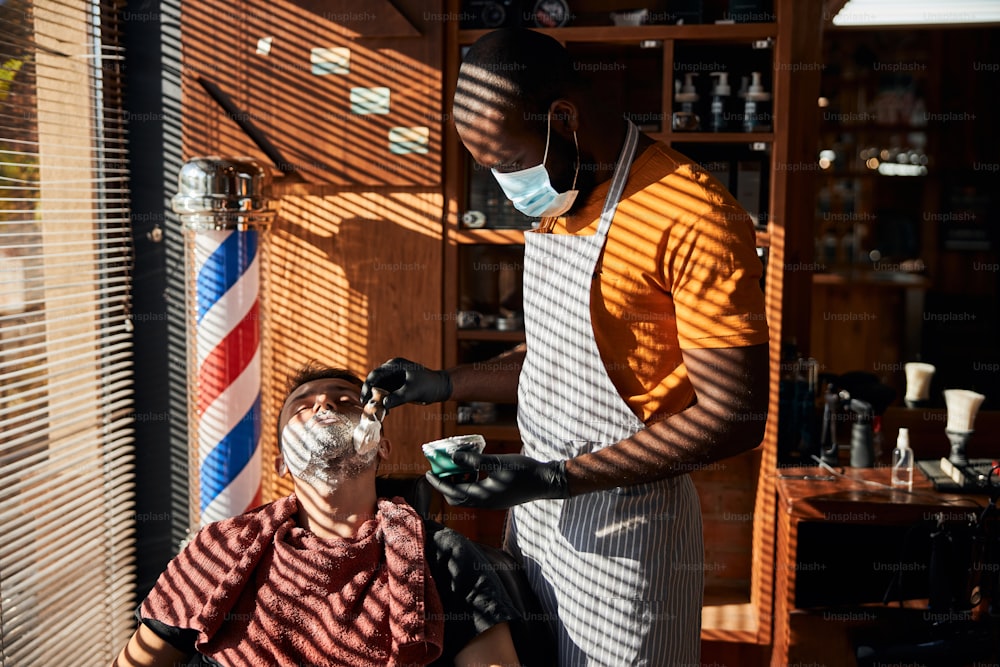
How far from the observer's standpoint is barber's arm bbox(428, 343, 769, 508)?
1479 mm

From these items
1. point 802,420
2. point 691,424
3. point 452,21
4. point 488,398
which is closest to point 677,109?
point 452,21

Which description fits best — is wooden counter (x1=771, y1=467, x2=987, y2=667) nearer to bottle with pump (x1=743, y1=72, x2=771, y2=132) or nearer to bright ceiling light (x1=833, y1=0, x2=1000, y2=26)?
bottle with pump (x1=743, y1=72, x2=771, y2=132)

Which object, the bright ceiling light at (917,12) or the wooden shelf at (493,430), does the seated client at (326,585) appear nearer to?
the wooden shelf at (493,430)

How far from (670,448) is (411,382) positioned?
65 cm

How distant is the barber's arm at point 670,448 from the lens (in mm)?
1479

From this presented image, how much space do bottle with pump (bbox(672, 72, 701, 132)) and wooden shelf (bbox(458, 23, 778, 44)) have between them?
143mm

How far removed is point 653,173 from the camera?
→ 63.0 inches

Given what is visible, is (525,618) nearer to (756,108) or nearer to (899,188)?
(756,108)

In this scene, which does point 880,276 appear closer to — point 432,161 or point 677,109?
point 677,109

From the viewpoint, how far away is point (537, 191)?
5.39 ft

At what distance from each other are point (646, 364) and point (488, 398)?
0.49 m

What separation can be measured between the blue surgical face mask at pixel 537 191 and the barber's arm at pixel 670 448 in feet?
1.21

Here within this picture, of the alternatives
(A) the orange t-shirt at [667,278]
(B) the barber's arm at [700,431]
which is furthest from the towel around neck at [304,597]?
(A) the orange t-shirt at [667,278]

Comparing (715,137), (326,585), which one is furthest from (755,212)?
(326,585)
